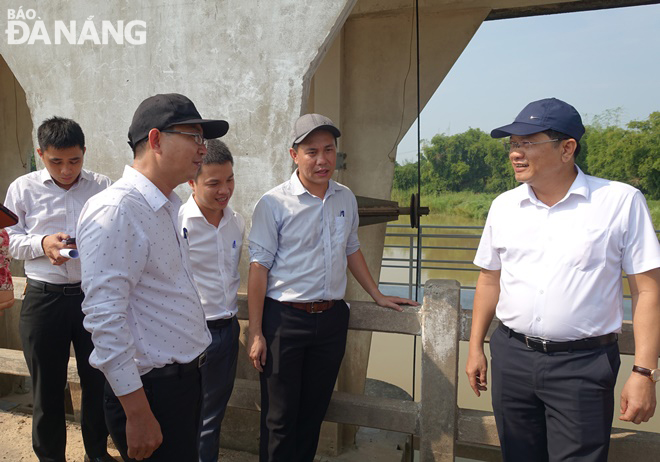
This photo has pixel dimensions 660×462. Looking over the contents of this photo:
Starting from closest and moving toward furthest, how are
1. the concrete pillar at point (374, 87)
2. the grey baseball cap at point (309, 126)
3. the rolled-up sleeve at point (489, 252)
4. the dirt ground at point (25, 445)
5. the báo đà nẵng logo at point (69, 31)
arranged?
the rolled-up sleeve at point (489, 252) → the grey baseball cap at point (309, 126) → the dirt ground at point (25, 445) → the báo đà nẵng logo at point (69, 31) → the concrete pillar at point (374, 87)

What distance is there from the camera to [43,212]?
2611 millimetres

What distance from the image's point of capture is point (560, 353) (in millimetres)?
1909

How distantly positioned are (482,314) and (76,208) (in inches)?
82.7

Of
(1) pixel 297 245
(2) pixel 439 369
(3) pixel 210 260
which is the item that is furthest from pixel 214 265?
(2) pixel 439 369

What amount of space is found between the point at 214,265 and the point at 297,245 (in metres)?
0.43

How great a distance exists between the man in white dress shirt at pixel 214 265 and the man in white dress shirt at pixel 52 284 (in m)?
0.63

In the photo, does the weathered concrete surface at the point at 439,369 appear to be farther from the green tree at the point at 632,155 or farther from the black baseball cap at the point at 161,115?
the green tree at the point at 632,155

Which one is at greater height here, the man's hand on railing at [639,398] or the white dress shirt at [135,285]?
the white dress shirt at [135,285]

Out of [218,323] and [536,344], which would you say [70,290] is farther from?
[536,344]

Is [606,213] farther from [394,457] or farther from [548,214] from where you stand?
[394,457]

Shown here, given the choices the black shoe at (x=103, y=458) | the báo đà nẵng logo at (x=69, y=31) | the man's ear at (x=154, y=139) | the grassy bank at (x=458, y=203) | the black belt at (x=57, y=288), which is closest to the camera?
the man's ear at (x=154, y=139)

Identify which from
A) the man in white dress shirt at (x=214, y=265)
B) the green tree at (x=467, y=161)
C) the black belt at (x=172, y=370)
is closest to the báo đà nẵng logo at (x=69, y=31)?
the man in white dress shirt at (x=214, y=265)

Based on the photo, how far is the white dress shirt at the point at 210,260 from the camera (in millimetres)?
2436

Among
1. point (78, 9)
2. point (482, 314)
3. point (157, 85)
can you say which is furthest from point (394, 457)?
point (78, 9)
